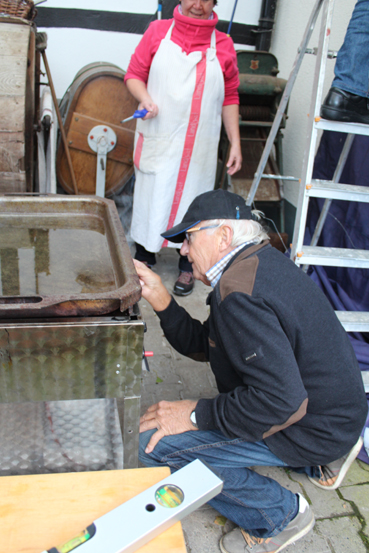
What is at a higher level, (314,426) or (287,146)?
(287,146)

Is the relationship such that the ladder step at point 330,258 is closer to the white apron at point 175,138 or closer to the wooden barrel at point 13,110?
the white apron at point 175,138

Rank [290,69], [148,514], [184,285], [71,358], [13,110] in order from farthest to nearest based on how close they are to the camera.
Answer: [290,69] < [184,285] < [13,110] < [71,358] < [148,514]

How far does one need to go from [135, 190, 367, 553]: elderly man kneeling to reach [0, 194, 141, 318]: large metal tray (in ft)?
0.82

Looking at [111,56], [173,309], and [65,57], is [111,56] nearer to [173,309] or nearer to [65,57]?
[65,57]

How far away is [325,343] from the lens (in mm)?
1386

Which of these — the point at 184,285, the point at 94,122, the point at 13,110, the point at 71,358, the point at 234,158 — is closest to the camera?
the point at 71,358

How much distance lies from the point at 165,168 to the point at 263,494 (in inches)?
85.7

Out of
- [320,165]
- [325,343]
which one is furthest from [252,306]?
[320,165]

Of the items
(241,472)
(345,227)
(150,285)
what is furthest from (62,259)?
(345,227)

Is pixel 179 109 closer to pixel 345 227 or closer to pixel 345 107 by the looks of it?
pixel 345 107

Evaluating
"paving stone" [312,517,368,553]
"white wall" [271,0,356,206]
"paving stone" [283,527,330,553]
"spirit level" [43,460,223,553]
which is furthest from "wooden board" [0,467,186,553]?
"white wall" [271,0,356,206]

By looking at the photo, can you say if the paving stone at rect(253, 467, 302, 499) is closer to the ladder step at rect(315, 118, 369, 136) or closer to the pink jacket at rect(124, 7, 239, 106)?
the ladder step at rect(315, 118, 369, 136)

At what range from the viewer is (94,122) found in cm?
380

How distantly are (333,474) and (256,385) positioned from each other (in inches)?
33.9
